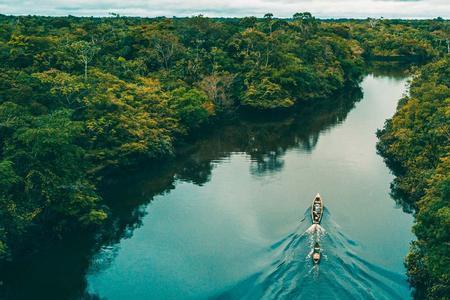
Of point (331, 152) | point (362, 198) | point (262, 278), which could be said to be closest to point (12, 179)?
point (262, 278)

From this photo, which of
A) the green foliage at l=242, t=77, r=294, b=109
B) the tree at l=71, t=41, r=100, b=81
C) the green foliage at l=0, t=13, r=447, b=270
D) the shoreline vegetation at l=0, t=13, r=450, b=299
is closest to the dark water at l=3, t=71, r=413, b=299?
the shoreline vegetation at l=0, t=13, r=450, b=299

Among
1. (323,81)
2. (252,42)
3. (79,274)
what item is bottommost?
(79,274)

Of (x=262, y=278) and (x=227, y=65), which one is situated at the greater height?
(x=227, y=65)

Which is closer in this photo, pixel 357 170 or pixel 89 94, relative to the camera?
pixel 89 94

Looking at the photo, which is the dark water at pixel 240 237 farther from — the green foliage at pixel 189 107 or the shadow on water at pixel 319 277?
the green foliage at pixel 189 107

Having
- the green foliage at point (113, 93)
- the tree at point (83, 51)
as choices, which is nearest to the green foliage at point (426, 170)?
the green foliage at point (113, 93)

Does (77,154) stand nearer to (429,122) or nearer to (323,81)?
(429,122)

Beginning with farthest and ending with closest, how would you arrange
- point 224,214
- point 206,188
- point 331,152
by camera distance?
1. point 331,152
2. point 206,188
3. point 224,214
